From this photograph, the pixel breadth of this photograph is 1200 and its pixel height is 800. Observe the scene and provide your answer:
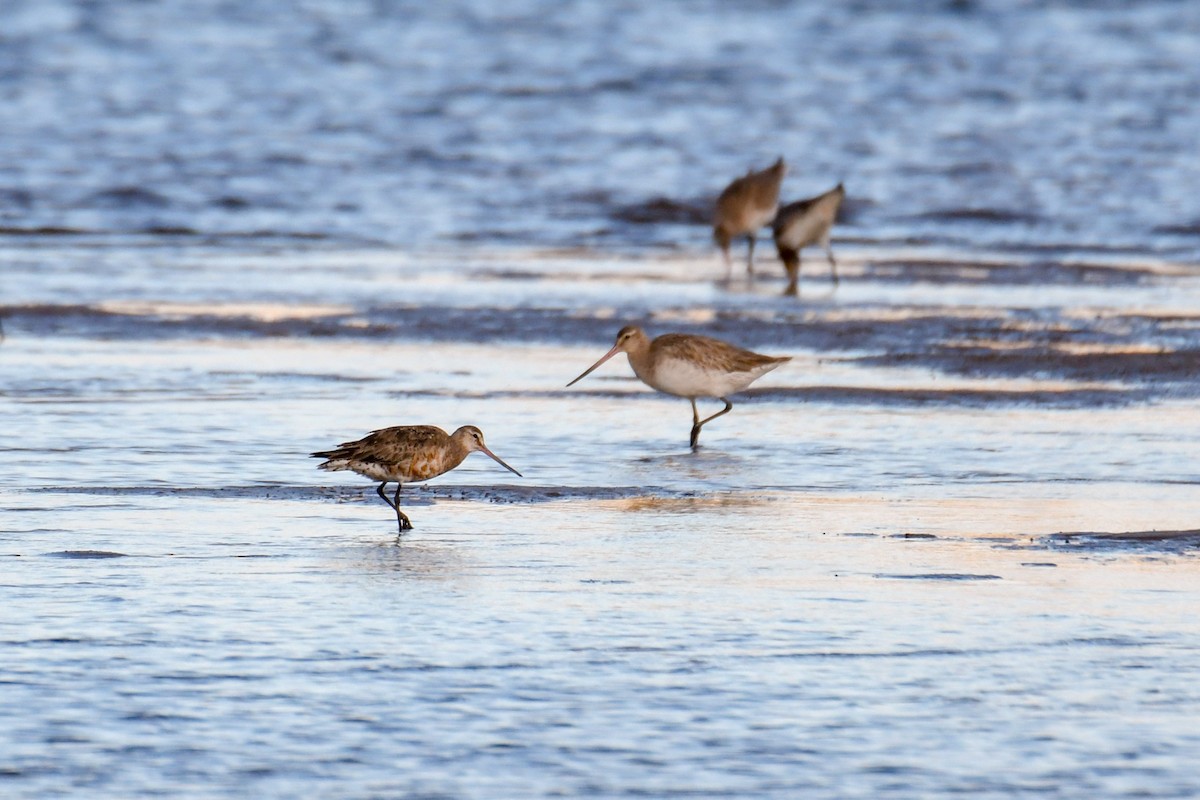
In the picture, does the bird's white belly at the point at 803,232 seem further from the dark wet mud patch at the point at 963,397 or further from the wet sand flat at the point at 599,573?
the dark wet mud patch at the point at 963,397

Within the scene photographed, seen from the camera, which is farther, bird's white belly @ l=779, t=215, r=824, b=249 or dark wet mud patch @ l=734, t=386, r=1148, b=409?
bird's white belly @ l=779, t=215, r=824, b=249

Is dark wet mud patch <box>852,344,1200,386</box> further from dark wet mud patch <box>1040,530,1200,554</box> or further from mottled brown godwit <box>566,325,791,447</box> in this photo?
dark wet mud patch <box>1040,530,1200,554</box>

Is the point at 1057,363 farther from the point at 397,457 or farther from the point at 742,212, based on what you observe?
the point at 742,212

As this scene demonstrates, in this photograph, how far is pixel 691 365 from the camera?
1021cm

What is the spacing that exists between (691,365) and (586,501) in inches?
88.3

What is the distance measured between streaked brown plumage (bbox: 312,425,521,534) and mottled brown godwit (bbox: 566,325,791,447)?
2.29m

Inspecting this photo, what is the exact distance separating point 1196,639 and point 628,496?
2.87 metres

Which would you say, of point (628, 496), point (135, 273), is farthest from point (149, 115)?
point (628, 496)

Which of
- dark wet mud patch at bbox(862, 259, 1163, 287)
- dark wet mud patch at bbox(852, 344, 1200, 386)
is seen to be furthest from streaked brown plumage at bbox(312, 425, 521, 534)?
dark wet mud patch at bbox(862, 259, 1163, 287)

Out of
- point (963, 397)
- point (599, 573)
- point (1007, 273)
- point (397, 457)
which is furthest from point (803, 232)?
point (599, 573)

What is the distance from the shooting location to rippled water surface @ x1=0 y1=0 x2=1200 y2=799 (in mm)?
4957

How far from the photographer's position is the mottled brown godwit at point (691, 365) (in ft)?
33.6

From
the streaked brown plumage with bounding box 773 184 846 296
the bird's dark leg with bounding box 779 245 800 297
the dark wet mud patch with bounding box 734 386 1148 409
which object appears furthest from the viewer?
the streaked brown plumage with bounding box 773 184 846 296

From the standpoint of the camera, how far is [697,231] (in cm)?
2297
